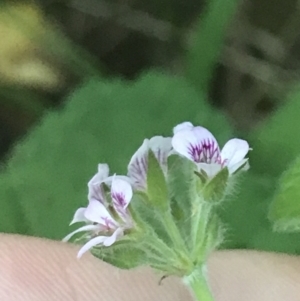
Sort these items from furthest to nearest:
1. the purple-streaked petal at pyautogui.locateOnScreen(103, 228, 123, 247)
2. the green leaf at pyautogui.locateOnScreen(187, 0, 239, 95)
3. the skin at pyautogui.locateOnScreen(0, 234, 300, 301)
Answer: the green leaf at pyautogui.locateOnScreen(187, 0, 239, 95), the skin at pyautogui.locateOnScreen(0, 234, 300, 301), the purple-streaked petal at pyautogui.locateOnScreen(103, 228, 123, 247)

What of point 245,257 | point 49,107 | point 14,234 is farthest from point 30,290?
point 49,107

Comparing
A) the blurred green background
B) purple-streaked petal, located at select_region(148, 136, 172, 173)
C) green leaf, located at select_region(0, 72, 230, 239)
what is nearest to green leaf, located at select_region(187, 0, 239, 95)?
the blurred green background

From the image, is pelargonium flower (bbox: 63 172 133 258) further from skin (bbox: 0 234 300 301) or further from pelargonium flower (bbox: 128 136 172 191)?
skin (bbox: 0 234 300 301)

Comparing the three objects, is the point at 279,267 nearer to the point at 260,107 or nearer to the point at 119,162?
the point at 119,162

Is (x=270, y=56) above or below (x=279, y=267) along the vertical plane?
above

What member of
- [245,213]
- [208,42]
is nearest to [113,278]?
[245,213]
